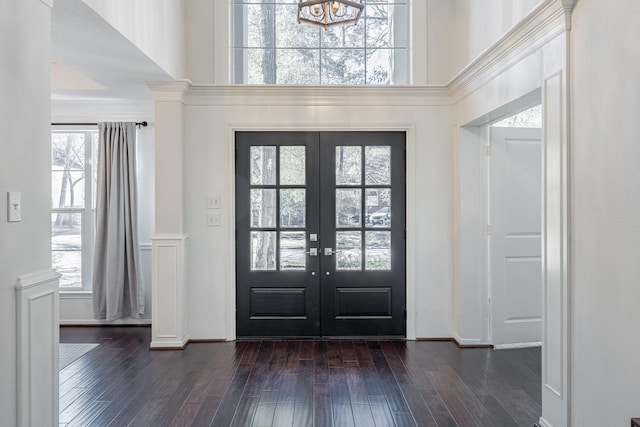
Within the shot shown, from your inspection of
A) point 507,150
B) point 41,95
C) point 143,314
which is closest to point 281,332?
point 143,314

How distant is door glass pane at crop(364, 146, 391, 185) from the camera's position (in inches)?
184

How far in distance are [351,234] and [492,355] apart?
1711mm

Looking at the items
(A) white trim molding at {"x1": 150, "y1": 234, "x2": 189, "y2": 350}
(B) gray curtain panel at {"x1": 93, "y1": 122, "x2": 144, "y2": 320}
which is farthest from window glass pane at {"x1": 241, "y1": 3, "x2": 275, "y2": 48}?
(A) white trim molding at {"x1": 150, "y1": 234, "x2": 189, "y2": 350}

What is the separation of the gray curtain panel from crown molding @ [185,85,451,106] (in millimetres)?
1136

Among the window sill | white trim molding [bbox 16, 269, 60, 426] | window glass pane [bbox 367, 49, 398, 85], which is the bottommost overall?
the window sill

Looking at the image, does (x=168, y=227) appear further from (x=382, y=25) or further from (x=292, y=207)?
(x=382, y=25)

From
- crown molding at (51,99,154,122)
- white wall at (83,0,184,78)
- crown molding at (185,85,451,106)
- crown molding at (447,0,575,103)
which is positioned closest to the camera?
crown molding at (447,0,575,103)

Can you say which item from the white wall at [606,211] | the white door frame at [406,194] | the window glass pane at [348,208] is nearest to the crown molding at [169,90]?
the white door frame at [406,194]

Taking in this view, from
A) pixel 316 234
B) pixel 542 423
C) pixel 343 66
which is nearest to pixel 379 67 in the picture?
pixel 343 66

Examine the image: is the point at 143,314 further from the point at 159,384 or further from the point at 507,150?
the point at 507,150

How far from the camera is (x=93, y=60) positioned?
141 inches

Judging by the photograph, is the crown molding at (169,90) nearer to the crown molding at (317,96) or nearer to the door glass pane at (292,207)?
the crown molding at (317,96)

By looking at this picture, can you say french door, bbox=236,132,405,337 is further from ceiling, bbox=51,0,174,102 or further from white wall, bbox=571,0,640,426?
white wall, bbox=571,0,640,426

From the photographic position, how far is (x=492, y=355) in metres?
4.12
